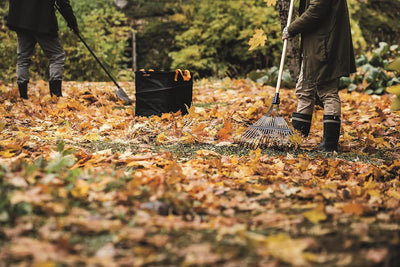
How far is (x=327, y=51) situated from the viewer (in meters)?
3.24

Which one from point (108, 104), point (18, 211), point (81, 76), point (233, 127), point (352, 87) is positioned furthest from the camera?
point (81, 76)

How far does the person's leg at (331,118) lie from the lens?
3.34 meters

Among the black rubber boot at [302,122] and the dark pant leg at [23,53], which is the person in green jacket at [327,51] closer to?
the black rubber boot at [302,122]

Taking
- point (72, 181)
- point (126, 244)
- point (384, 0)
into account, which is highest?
point (384, 0)

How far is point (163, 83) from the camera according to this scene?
167 inches

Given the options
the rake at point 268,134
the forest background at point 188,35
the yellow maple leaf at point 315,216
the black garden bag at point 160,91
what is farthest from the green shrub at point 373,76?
the yellow maple leaf at point 315,216

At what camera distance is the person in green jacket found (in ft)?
10.6

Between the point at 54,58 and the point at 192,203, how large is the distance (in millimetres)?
4075

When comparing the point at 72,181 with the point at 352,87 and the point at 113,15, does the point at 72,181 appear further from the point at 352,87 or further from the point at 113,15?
the point at 113,15

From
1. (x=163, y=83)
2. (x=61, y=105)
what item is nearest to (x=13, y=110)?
(x=61, y=105)

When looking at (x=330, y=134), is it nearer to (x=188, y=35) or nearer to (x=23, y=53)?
(x=23, y=53)

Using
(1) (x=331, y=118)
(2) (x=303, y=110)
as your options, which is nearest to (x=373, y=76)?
(2) (x=303, y=110)

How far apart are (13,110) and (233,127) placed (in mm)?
2597

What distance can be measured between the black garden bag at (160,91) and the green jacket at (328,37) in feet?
4.96
